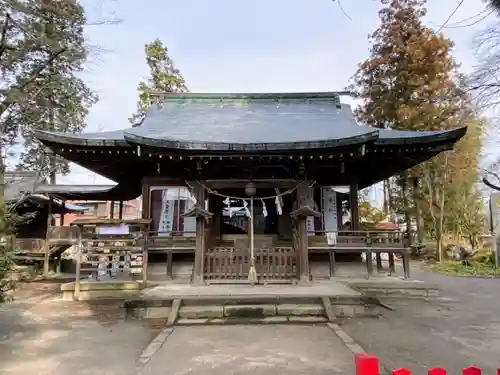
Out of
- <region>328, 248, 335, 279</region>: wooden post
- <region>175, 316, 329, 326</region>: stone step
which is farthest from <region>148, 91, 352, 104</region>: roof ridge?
<region>175, 316, 329, 326</region>: stone step

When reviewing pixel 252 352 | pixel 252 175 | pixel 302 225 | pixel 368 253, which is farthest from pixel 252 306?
pixel 368 253

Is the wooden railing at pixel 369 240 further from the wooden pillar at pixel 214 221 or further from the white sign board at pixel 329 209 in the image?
the wooden pillar at pixel 214 221

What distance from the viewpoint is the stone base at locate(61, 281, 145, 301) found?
31.3 feet

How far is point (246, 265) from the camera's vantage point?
972 centimetres

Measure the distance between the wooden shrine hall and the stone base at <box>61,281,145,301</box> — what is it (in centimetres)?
128

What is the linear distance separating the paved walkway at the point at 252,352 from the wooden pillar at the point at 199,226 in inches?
115

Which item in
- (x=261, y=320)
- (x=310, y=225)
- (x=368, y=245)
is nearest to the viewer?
(x=261, y=320)

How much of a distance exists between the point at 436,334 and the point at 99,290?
737 cm

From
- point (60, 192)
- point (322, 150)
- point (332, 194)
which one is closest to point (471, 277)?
point (332, 194)

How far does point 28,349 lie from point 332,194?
8.78m

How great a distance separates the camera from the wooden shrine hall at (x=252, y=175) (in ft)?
30.9

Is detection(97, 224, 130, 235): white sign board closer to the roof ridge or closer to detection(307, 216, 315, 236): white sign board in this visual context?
detection(307, 216, 315, 236): white sign board

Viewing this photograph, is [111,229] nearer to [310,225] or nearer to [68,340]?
[68,340]

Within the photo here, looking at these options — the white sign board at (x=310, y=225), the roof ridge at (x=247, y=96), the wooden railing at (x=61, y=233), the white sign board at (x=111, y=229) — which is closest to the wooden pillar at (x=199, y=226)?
the white sign board at (x=111, y=229)
